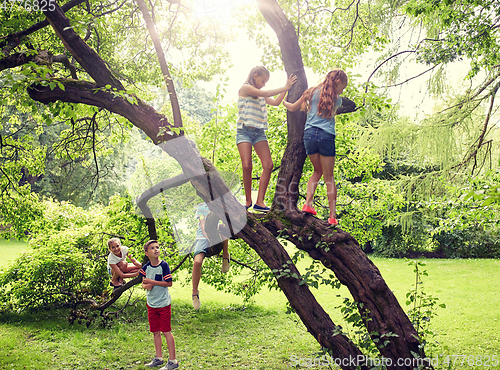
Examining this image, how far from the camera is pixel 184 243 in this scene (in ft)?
23.6

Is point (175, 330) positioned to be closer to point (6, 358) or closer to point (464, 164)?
point (6, 358)

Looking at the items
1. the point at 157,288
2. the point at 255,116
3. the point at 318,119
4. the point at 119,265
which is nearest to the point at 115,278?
the point at 119,265

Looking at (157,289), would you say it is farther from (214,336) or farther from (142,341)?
(214,336)

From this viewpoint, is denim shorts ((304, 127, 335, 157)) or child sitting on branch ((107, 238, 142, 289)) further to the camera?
child sitting on branch ((107, 238, 142, 289))

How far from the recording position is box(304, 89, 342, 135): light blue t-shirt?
12.2 feet

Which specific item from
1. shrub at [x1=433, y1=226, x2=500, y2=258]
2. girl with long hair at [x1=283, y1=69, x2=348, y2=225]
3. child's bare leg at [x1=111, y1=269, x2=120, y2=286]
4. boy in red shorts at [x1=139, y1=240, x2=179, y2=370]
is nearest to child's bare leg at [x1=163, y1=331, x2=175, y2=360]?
boy in red shorts at [x1=139, y1=240, x2=179, y2=370]

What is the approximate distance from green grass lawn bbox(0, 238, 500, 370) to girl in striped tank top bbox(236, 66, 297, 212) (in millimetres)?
2095

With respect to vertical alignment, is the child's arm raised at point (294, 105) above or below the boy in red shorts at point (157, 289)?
above

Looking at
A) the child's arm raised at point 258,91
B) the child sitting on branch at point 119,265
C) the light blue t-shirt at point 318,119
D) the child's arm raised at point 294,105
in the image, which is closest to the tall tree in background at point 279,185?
the child's arm raised at point 294,105

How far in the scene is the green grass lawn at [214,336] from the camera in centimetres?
555

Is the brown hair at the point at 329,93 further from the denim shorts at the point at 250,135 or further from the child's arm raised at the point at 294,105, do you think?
the denim shorts at the point at 250,135

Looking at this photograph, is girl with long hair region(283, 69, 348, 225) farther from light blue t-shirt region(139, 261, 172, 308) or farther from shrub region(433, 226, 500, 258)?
shrub region(433, 226, 500, 258)

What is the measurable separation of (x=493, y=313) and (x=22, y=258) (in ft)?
36.0

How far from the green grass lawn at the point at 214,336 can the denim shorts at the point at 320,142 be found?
2.19 m
